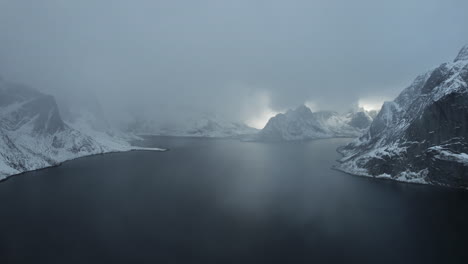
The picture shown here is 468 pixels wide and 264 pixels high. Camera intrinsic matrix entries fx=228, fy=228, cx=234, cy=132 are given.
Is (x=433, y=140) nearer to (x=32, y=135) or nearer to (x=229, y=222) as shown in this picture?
(x=229, y=222)

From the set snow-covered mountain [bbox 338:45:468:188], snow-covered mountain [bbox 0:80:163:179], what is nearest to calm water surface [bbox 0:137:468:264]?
snow-covered mountain [bbox 338:45:468:188]

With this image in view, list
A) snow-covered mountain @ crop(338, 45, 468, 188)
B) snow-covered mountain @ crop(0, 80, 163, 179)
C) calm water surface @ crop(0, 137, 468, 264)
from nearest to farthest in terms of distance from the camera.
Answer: calm water surface @ crop(0, 137, 468, 264)
snow-covered mountain @ crop(338, 45, 468, 188)
snow-covered mountain @ crop(0, 80, 163, 179)

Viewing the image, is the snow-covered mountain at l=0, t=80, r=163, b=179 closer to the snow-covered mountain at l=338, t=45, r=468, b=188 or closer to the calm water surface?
the calm water surface

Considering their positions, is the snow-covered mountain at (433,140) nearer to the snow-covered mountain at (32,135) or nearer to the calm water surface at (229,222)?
the calm water surface at (229,222)

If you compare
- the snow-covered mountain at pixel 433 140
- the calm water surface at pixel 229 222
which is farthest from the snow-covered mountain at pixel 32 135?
the snow-covered mountain at pixel 433 140

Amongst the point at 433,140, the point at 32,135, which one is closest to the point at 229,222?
the point at 433,140
